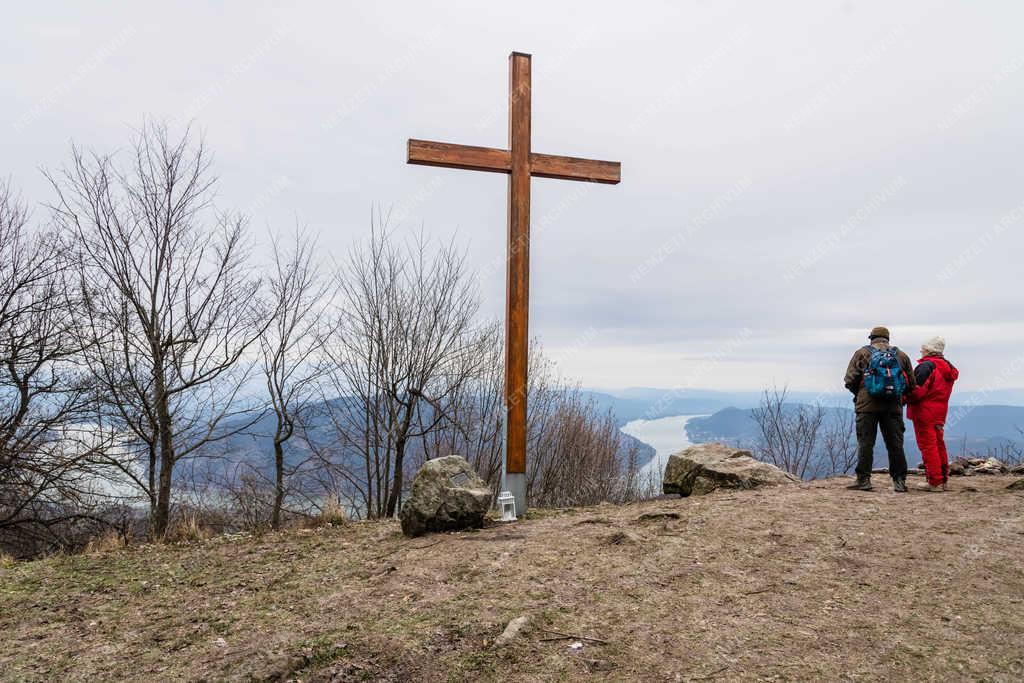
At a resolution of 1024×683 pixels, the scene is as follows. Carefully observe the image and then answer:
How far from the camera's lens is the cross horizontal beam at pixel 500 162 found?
271 inches

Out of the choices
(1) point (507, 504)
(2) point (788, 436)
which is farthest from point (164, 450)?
(2) point (788, 436)

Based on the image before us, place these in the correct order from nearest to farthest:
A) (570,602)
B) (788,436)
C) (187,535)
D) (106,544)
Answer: (570,602) → (106,544) → (187,535) → (788,436)

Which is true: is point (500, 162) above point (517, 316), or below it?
above

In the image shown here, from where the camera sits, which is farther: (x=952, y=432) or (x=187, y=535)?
(x=952, y=432)

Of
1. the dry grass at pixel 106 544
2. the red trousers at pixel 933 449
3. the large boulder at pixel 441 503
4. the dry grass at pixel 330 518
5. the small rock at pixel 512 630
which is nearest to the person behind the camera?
the small rock at pixel 512 630

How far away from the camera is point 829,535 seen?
5531 millimetres

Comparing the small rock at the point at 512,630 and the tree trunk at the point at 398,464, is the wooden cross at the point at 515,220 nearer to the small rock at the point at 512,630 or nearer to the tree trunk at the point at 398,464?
the small rock at the point at 512,630

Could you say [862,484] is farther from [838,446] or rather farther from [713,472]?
[838,446]

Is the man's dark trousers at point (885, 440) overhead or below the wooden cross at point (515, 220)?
below

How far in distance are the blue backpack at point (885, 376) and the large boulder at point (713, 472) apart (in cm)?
155

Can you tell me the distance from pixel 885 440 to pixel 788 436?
60.5ft

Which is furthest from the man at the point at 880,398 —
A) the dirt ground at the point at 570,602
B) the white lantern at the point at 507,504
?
the white lantern at the point at 507,504

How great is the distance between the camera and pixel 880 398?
766 cm

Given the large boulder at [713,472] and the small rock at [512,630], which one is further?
the large boulder at [713,472]
